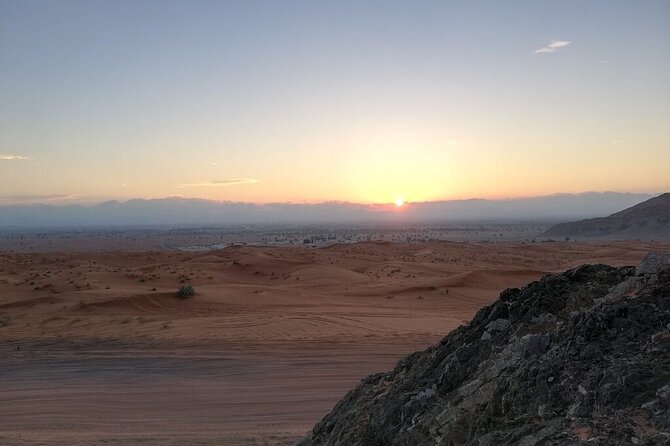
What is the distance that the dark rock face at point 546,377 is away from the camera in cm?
252

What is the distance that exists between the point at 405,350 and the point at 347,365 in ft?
5.79

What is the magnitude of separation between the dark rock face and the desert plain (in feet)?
11.0

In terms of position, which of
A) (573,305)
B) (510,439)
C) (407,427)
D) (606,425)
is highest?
(573,305)

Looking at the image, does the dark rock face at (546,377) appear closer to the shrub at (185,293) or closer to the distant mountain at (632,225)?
the shrub at (185,293)

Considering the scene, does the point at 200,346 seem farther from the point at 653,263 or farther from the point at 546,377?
the point at 653,263

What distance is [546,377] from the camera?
293cm

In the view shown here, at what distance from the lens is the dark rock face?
2521 mm

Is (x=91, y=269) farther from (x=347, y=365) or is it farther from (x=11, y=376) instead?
(x=347, y=365)

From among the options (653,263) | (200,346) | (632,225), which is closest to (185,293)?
(200,346)

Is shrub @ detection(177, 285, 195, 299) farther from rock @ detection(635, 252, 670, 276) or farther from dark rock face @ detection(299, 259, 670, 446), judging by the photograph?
rock @ detection(635, 252, 670, 276)

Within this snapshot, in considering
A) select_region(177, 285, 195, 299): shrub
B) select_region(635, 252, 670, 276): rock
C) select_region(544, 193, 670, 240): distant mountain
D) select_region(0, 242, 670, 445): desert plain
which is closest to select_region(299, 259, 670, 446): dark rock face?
select_region(635, 252, 670, 276): rock

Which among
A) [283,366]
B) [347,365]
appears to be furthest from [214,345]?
[347,365]

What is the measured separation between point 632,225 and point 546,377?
8903 cm

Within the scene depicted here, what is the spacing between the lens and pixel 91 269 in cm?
2675
